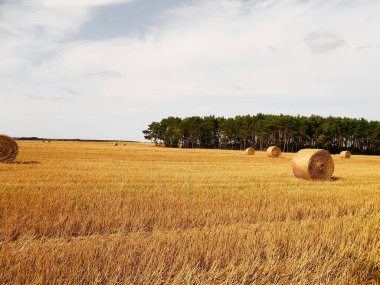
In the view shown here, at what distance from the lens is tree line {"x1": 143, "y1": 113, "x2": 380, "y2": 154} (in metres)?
82.8

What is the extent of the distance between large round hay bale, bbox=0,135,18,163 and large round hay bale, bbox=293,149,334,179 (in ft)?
50.3

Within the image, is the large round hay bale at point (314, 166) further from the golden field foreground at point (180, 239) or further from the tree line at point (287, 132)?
the tree line at point (287, 132)

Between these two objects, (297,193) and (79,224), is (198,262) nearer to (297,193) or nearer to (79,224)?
(79,224)

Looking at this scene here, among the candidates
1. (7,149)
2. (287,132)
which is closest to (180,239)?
(7,149)

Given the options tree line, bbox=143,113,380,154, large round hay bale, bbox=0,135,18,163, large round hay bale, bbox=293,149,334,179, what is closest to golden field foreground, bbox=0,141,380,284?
large round hay bale, bbox=293,149,334,179

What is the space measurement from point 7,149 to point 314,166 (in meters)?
16.5

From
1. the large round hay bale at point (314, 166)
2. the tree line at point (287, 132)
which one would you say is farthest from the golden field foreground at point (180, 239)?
the tree line at point (287, 132)

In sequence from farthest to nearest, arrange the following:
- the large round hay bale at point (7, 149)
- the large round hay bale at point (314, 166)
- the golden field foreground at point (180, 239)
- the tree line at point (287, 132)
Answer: the tree line at point (287, 132) < the large round hay bale at point (7, 149) < the large round hay bale at point (314, 166) < the golden field foreground at point (180, 239)

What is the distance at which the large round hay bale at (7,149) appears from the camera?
2166cm

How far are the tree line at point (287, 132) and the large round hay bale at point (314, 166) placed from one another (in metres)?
63.7

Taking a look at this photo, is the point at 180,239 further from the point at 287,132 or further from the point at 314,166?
the point at 287,132

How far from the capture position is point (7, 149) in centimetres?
2184

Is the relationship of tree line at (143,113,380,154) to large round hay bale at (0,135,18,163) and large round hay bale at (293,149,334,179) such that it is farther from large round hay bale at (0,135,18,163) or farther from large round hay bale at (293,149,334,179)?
large round hay bale at (0,135,18,163)

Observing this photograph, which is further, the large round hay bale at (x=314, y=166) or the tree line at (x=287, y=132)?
the tree line at (x=287, y=132)
